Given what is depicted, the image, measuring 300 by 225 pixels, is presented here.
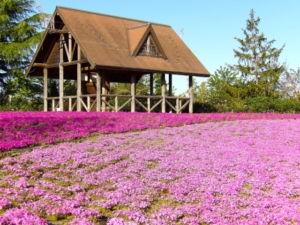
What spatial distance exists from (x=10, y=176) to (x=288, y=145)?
9.56m

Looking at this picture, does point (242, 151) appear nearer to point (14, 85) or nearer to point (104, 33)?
point (104, 33)

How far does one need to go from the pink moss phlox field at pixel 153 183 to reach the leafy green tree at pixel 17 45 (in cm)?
2409

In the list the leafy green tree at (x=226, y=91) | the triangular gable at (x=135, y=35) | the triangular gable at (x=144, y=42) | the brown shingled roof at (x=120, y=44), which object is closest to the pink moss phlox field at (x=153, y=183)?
the brown shingled roof at (x=120, y=44)

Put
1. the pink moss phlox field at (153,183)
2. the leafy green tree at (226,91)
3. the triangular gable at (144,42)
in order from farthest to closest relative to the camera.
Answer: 1. the leafy green tree at (226,91)
2. the triangular gable at (144,42)
3. the pink moss phlox field at (153,183)

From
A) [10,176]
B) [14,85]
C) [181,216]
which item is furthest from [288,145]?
[14,85]

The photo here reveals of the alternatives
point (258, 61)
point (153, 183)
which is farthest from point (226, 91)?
point (153, 183)

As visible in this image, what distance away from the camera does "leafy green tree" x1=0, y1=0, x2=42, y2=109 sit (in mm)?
35156

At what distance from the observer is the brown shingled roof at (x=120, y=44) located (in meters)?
23.7

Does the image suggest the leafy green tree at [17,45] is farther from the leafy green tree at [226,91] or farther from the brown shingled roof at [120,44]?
the leafy green tree at [226,91]

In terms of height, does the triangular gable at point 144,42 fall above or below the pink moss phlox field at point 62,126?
above

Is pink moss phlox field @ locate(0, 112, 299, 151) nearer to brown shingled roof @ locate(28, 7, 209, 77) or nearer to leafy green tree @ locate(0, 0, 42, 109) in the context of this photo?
brown shingled roof @ locate(28, 7, 209, 77)

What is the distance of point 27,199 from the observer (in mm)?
7219

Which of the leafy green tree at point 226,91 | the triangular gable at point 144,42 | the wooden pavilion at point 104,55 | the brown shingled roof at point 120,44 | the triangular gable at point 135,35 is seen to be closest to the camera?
the brown shingled roof at point 120,44

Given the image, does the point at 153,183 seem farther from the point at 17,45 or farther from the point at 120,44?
the point at 17,45
